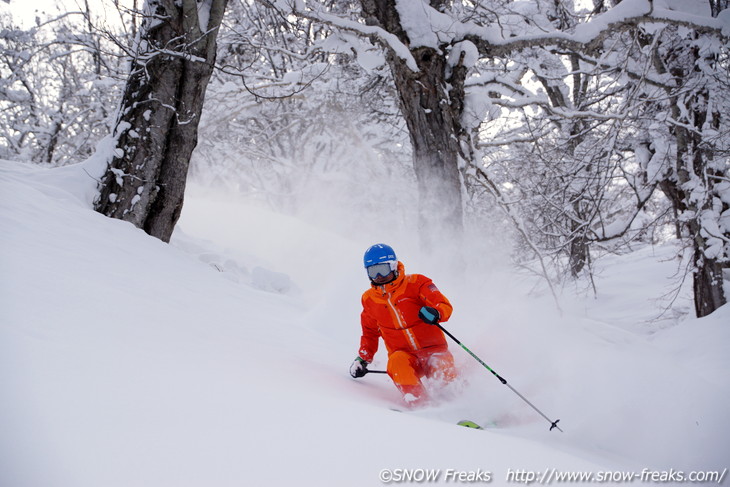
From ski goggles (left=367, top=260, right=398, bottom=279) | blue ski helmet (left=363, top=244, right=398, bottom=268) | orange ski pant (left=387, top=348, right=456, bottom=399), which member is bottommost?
orange ski pant (left=387, top=348, right=456, bottom=399)

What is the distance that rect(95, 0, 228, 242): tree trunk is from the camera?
16.8ft

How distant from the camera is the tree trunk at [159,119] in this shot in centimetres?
512

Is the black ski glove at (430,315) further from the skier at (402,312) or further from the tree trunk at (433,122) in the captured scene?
the tree trunk at (433,122)

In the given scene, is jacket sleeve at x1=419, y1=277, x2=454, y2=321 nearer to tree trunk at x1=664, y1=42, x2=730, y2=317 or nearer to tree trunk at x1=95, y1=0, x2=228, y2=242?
tree trunk at x1=95, y1=0, x2=228, y2=242

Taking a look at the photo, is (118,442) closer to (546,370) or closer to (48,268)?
(48,268)

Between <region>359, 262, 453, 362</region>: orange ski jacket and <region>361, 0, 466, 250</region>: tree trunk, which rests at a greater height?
<region>361, 0, 466, 250</region>: tree trunk

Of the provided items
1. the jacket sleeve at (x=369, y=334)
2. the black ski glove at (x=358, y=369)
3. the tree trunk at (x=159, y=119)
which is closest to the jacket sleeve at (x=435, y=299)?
the jacket sleeve at (x=369, y=334)

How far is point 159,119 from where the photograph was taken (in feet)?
17.1

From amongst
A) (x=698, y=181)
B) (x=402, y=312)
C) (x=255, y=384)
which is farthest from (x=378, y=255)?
(x=698, y=181)

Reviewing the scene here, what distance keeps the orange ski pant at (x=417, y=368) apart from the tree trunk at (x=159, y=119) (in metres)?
3.34

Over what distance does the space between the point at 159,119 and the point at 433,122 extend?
3504 mm

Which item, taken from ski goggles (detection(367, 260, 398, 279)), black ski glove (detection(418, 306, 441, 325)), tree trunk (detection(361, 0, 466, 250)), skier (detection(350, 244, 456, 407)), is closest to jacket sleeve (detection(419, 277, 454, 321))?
skier (detection(350, 244, 456, 407))

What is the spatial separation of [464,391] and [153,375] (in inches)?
101

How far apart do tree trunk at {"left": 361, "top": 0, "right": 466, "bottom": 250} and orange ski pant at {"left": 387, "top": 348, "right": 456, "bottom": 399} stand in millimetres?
2721
